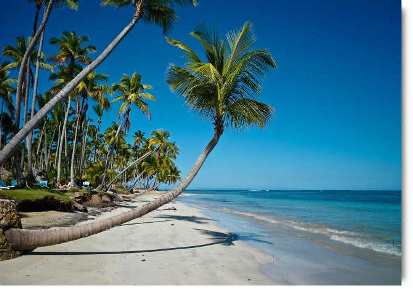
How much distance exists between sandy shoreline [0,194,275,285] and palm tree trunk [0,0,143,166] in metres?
2.38

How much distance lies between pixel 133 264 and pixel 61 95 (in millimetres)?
4672

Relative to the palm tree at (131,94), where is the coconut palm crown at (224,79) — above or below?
below

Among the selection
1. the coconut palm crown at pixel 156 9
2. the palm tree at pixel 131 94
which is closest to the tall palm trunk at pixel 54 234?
the coconut palm crown at pixel 156 9

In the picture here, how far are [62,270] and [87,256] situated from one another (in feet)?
2.61

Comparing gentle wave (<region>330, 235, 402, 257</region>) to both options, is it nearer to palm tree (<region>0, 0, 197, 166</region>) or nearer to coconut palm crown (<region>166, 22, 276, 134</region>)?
coconut palm crown (<region>166, 22, 276, 134</region>)

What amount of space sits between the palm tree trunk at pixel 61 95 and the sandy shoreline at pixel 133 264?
2379mm

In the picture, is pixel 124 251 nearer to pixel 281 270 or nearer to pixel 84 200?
pixel 281 270

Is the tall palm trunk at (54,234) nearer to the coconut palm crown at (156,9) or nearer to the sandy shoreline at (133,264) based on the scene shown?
the sandy shoreline at (133,264)

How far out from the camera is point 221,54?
18.9 ft

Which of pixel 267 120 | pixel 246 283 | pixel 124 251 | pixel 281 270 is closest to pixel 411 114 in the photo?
pixel 267 120

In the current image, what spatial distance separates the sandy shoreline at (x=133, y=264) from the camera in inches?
135

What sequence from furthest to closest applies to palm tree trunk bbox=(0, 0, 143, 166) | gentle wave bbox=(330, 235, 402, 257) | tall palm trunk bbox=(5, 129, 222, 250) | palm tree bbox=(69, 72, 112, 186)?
1. palm tree bbox=(69, 72, 112, 186)
2. gentle wave bbox=(330, 235, 402, 257)
3. palm tree trunk bbox=(0, 0, 143, 166)
4. tall palm trunk bbox=(5, 129, 222, 250)

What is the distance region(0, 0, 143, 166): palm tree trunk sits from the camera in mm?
5305

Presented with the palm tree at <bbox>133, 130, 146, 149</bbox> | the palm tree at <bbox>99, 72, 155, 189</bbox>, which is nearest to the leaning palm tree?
the palm tree at <bbox>99, 72, 155, 189</bbox>
